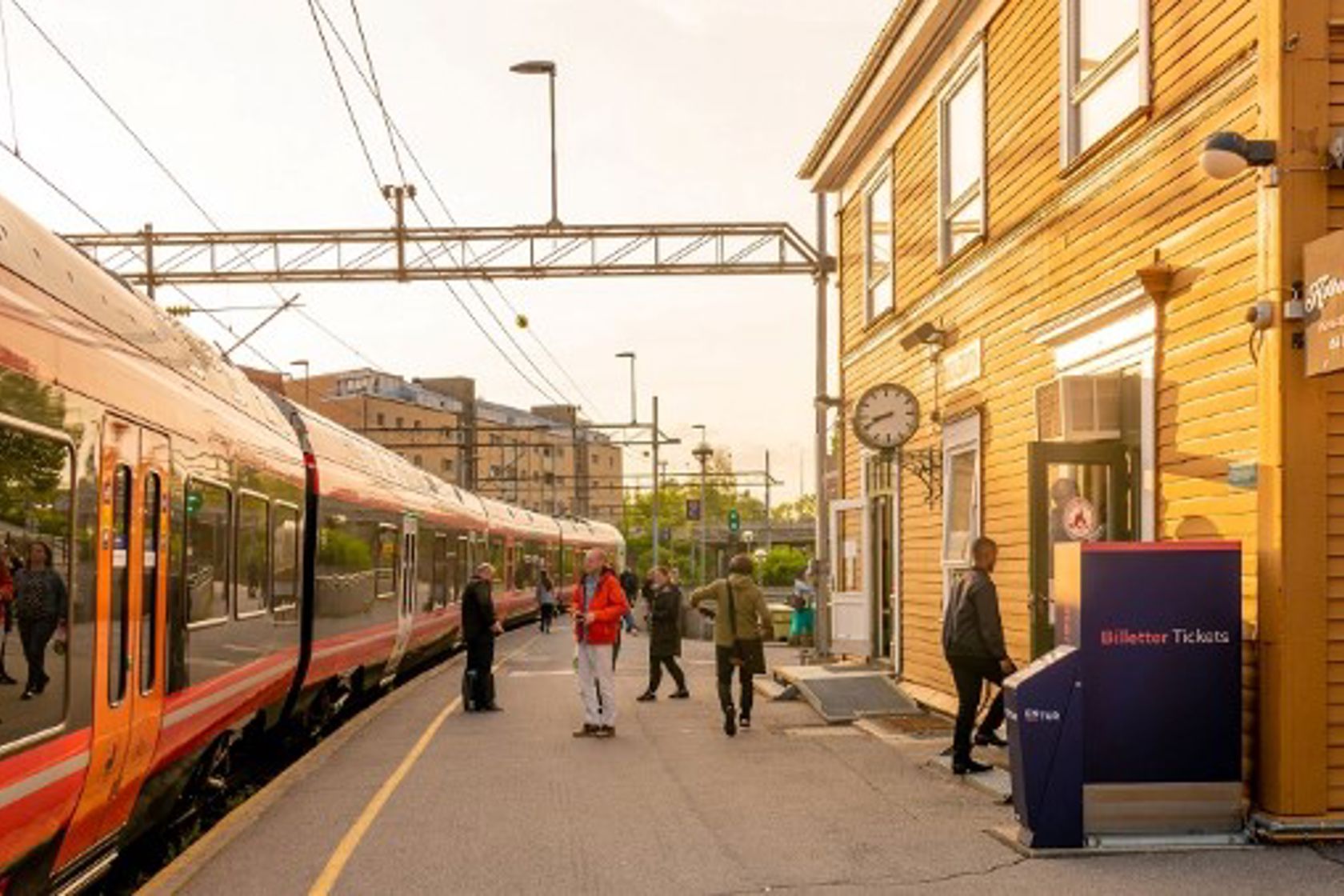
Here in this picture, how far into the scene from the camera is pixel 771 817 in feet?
32.2

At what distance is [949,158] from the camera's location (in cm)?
1630

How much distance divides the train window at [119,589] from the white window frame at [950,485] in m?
8.99

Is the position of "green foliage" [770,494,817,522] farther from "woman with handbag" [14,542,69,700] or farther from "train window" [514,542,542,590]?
"woman with handbag" [14,542,69,700]

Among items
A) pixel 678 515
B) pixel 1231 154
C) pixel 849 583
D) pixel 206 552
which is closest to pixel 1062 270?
pixel 1231 154

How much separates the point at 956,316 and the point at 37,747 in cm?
1128

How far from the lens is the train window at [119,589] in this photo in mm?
7145

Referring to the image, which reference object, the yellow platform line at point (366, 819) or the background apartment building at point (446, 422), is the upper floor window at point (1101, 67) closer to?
the yellow platform line at point (366, 819)

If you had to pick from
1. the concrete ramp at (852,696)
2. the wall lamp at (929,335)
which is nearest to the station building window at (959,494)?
the wall lamp at (929,335)

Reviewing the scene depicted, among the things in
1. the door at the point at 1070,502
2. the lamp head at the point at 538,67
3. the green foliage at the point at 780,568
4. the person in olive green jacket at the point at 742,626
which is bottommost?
the green foliage at the point at 780,568

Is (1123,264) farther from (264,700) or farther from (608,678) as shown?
(264,700)

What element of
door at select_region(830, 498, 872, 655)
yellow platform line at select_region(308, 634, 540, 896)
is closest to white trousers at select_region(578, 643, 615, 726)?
yellow platform line at select_region(308, 634, 540, 896)

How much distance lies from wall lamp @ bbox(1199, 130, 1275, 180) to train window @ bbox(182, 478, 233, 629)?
5623 mm

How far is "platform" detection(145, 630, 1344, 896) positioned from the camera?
7945 mm

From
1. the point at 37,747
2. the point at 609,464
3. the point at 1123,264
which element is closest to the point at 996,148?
the point at 1123,264
